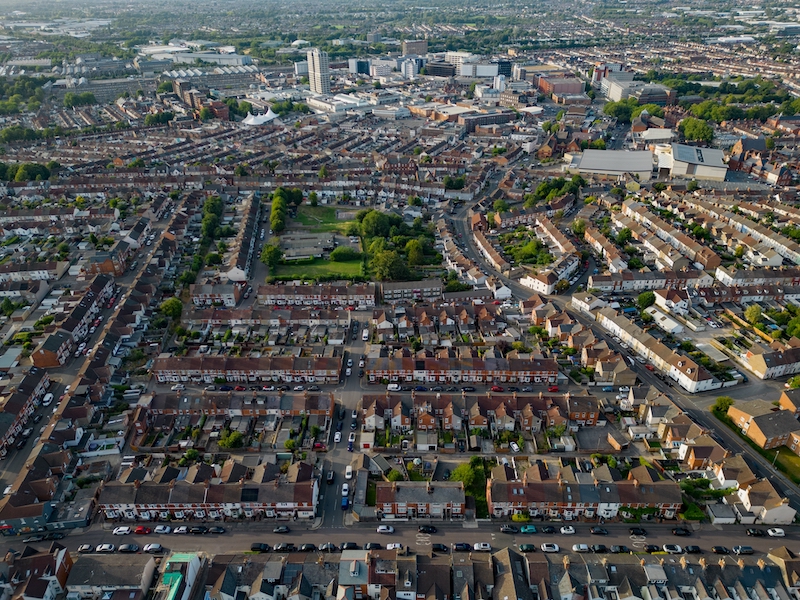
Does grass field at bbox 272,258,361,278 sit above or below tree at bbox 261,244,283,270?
below

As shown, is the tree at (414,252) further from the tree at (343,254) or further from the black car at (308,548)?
the black car at (308,548)

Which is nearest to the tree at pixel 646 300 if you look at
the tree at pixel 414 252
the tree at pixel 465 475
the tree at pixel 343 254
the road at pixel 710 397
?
the road at pixel 710 397

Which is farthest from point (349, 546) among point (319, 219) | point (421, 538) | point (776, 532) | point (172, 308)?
point (319, 219)

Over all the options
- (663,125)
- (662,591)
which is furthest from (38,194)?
(663,125)

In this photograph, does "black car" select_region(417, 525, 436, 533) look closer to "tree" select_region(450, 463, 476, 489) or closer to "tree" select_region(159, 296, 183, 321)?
"tree" select_region(450, 463, 476, 489)

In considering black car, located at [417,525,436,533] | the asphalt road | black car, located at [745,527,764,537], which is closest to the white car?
the asphalt road

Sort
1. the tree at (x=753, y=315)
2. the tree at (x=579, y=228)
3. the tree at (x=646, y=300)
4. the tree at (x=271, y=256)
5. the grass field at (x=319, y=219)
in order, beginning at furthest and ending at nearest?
1. the grass field at (x=319, y=219)
2. the tree at (x=579, y=228)
3. the tree at (x=271, y=256)
4. the tree at (x=646, y=300)
5. the tree at (x=753, y=315)

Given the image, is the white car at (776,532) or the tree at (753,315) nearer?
the white car at (776,532)

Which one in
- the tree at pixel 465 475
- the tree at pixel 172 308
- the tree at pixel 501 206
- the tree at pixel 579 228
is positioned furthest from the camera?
the tree at pixel 501 206
